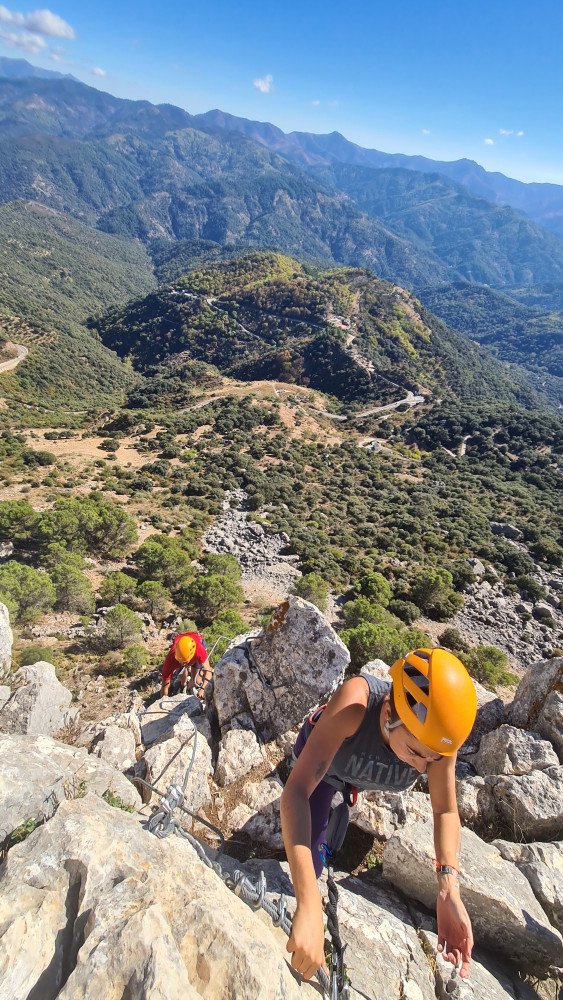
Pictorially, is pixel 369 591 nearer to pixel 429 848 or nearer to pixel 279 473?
pixel 429 848

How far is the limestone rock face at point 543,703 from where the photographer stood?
7.26m

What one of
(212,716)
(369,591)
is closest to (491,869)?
(212,716)

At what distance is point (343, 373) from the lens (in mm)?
100938

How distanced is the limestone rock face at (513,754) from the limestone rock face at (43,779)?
5.45 metres

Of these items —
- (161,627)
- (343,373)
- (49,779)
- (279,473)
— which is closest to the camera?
(49,779)

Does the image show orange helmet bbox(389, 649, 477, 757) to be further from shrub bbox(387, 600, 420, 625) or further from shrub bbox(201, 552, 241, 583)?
shrub bbox(387, 600, 420, 625)

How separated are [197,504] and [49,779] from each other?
32030mm

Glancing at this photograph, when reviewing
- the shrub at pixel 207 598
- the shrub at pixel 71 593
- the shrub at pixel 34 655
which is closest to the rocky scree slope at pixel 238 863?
the shrub at pixel 34 655

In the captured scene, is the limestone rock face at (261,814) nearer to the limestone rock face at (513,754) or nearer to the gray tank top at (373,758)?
the gray tank top at (373,758)

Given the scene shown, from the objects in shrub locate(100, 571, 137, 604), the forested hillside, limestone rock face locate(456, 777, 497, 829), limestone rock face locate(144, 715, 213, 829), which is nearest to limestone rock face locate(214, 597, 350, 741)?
limestone rock face locate(144, 715, 213, 829)

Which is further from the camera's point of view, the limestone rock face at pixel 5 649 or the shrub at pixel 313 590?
the shrub at pixel 313 590

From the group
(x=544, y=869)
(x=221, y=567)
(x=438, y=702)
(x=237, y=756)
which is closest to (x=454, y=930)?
(x=438, y=702)

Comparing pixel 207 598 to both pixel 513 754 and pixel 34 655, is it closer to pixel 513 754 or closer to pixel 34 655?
pixel 34 655

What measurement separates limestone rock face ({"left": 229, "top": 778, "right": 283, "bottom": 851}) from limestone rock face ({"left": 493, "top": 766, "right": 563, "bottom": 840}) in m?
3.10
